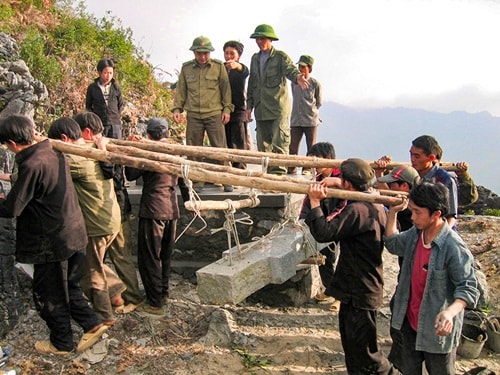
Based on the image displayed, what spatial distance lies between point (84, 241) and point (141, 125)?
293 inches

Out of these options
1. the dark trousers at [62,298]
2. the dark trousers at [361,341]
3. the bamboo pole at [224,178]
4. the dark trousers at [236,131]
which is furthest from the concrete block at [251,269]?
the dark trousers at [236,131]

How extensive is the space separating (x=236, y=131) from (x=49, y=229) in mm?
3481

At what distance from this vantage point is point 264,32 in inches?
257

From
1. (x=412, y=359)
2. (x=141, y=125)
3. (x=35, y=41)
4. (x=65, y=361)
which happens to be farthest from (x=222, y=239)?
(x=35, y=41)

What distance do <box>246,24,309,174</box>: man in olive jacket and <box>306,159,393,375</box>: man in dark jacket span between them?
3.01 m

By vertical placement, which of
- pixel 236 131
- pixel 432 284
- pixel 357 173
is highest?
pixel 236 131

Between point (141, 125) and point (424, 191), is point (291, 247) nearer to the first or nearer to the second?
point (424, 191)

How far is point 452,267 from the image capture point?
2893 mm

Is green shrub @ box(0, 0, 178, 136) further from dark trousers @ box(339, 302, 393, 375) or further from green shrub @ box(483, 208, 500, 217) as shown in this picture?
green shrub @ box(483, 208, 500, 217)

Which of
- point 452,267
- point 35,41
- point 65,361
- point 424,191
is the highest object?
point 35,41

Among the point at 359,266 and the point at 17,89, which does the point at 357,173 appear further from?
the point at 17,89

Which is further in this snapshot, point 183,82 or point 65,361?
point 183,82

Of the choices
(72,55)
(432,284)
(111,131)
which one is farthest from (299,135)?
(72,55)

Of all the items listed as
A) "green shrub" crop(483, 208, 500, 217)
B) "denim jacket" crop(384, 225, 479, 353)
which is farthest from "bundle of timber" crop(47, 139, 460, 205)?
"green shrub" crop(483, 208, 500, 217)
